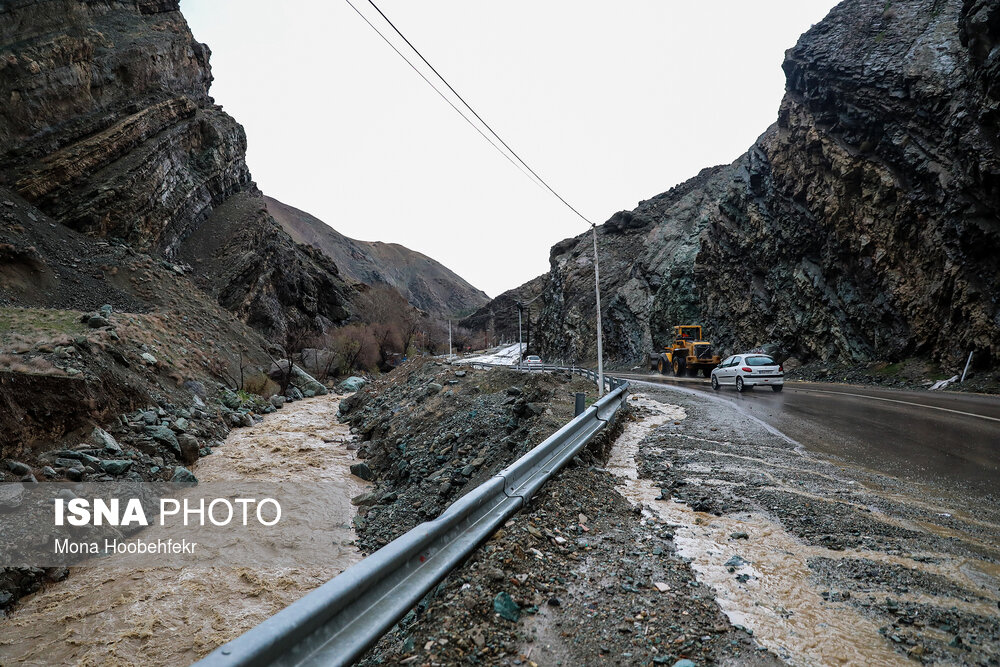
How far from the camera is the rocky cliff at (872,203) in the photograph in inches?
680

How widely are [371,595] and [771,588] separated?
95.4 inches

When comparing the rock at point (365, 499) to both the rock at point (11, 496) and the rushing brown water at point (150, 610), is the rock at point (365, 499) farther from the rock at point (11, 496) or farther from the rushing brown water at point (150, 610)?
the rock at point (11, 496)

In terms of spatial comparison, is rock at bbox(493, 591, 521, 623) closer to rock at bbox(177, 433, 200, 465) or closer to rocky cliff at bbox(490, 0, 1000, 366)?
rock at bbox(177, 433, 200, 465)

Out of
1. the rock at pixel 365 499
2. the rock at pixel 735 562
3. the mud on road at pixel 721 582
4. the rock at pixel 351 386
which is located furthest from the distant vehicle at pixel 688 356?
the rock at pixel 735 562

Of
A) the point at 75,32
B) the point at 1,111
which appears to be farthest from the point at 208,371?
the point at 75,32

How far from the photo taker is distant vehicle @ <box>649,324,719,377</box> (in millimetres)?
27031

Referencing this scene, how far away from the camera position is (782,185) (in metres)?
29.3

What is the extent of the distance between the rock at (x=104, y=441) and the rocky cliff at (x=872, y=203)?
1066 inches

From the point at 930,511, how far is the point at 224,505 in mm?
11263

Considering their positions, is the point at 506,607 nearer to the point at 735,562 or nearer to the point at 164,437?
the point at 735,562

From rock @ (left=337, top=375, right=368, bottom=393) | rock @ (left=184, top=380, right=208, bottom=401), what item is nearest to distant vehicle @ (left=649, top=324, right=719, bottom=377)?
rock @ (left=337, top=375, right=368, bottom=393)

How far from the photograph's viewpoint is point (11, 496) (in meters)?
7.47

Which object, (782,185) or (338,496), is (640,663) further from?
(782,185)

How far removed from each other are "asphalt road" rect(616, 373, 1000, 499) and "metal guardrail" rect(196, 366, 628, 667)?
5293mm
